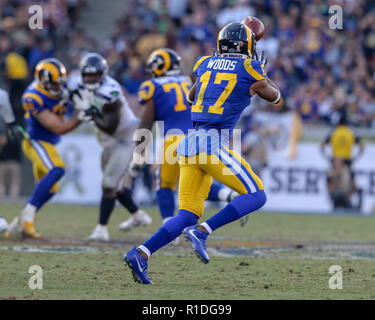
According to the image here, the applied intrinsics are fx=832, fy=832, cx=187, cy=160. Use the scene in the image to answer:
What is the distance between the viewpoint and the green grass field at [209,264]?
5727 millimetres

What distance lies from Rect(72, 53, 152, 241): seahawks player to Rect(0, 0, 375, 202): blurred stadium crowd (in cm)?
Answer: 609

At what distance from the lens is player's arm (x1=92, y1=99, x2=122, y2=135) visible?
8977 millimetres

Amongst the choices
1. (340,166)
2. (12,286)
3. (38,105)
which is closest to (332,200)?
(340,166)

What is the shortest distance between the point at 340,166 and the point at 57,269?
8.46 metres

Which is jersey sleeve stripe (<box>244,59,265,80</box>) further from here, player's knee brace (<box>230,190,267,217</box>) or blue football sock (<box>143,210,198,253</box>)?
blue football sock (<box>143,210,198,253</box>)

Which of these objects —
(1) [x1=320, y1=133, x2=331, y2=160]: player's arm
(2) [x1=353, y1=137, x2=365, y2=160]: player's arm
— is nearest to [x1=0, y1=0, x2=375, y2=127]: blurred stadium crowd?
(2) [x1=353, y1=137, x2=365, y2=160]: player's arm

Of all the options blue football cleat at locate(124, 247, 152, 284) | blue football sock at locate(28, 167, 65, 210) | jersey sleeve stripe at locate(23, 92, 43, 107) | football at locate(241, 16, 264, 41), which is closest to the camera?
blue football cleat at locate(124, 247, 152, 284)

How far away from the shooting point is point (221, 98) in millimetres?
6184

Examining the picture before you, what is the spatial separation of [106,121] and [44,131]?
0.81 meters

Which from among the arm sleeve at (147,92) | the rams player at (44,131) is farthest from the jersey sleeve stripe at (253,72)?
the rams player at (44,131)

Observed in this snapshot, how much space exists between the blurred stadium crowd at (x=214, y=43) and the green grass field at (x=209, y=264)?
4.92m

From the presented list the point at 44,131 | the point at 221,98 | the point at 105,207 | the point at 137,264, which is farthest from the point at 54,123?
the point at 137,264

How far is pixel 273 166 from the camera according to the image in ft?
47.9

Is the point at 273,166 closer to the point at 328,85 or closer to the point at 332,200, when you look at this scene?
the point at 332,200
